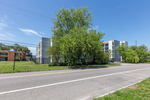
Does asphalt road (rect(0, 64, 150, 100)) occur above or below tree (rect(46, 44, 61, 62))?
below

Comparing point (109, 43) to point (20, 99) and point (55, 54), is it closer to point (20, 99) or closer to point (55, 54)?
point (55, 54)

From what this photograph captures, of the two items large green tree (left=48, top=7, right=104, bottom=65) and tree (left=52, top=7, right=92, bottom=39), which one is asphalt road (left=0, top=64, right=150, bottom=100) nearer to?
large green tree (left=48, top=7, right=104, bottom=65)

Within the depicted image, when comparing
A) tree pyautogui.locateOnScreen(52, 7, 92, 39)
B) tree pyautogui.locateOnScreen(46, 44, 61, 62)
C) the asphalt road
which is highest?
tree pyautogui.locateOnScreen(52, 7, 92, 39)

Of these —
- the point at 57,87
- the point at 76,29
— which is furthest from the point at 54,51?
the point at 57,87

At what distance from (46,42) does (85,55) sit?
18219 millimetres

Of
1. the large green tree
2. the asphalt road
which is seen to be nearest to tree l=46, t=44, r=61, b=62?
the large green tree

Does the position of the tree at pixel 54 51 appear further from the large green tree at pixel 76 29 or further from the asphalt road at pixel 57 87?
the asphalt road at pixel 57 87

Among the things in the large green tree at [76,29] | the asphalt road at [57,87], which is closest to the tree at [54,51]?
the large green tree at [76,29]

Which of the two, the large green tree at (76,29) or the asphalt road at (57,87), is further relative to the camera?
the large green tree at (76,29)

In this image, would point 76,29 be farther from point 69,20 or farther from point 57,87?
point 57,87

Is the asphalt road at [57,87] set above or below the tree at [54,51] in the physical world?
below

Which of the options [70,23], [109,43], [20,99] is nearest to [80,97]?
[20,99]

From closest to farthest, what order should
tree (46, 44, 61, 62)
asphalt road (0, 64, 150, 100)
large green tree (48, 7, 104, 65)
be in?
asphalt road (0, 64, 150, 100) → large green tree (48, 7, 104, 65) → tree (46, 44, 61, 62)

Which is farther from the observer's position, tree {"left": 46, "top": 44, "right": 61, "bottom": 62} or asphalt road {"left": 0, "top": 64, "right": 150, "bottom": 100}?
tree {"left": 46, "top": 44, "right": 61, "bottom": 62}
